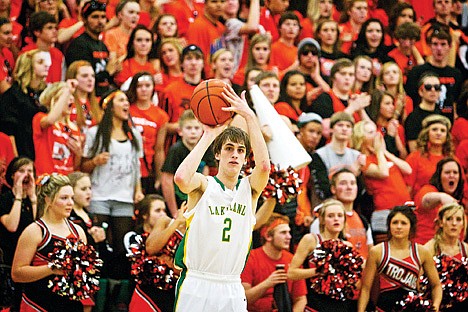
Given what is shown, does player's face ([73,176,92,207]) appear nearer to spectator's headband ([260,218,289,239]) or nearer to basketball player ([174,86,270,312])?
spectator's headband ([260,218,289,239])

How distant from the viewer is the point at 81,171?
11.2 metres

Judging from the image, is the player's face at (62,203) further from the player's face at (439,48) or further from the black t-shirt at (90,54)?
the player's face at (439,48)

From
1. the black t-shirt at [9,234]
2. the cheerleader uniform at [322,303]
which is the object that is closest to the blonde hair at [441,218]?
the cheerleader uniform at [322,303]

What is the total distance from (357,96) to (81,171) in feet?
12.0

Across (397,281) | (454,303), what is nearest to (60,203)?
(397,281)

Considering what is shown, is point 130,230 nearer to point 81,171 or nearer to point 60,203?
point 81,171

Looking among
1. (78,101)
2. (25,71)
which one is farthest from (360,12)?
(25,71)

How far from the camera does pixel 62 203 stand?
9.14 m

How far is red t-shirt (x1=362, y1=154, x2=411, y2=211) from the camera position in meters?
11.8

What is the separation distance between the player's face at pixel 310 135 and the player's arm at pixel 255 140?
3.89 metres

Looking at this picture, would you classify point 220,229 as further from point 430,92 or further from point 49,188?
point 430,92

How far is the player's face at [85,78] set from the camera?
1166 cm

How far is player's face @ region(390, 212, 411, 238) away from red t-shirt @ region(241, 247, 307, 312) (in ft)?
3.28

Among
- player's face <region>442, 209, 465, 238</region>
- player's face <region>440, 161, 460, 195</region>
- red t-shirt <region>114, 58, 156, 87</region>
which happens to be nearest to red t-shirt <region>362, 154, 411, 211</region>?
player's face <region>440, 161, 460, 195</region>
